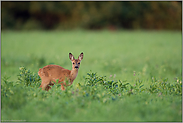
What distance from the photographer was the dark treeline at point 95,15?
35.3 metres

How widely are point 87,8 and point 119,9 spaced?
196 inches

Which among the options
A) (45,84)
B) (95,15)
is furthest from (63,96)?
(95,15)

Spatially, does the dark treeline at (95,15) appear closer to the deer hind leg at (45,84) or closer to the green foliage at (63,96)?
the green foliage at (63,96)

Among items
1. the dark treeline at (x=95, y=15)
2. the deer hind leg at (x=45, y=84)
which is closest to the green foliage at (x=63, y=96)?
the deer hind leg at (x=45, y=84)

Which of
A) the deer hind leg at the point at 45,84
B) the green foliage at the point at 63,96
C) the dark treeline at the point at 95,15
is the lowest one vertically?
the green foliage at the point at 63,96

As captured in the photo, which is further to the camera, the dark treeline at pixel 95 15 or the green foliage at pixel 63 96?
the dark treeline at pixel 95 15

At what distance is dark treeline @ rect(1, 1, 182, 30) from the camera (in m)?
35.3

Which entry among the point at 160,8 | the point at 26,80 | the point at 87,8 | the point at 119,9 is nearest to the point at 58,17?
the point at 87,8

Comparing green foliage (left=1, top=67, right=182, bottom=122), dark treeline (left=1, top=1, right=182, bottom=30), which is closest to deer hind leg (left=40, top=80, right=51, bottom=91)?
green foliage (left=1, top=67, right=182, bottom=122)

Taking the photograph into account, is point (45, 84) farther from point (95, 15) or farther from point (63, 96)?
point (95, 15)

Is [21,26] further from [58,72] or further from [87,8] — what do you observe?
[58,72]

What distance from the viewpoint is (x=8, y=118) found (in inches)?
178

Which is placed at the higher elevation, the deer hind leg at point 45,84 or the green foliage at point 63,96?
the deer hind leg at point 45,84

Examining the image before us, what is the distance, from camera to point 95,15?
1391 inches
